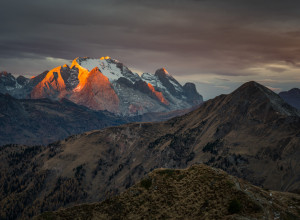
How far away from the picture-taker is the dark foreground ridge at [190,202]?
2206 inches

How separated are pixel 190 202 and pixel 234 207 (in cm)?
1123

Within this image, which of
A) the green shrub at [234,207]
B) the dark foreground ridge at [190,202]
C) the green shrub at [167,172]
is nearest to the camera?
the green shrub at [234,207]

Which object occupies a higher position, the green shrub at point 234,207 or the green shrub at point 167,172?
the green shrub at point 167,172

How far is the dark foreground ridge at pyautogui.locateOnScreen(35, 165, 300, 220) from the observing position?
2206 inches

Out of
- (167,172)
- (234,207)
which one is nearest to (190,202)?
(234,207)

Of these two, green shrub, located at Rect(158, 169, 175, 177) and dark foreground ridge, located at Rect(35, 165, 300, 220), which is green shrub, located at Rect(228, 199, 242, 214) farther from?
green shrub, located at Rect(158, 169, 175, 177)

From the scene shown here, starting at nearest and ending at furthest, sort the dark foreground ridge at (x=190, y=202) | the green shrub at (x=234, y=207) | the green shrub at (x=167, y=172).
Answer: the green shrub at (x=234, y=207) < the dark foreground ridge at (x=190, y=202) < the green shrub at (x=167, y=172)

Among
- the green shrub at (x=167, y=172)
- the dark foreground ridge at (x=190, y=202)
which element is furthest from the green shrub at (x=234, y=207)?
the green shrub at (x=167, y=172)

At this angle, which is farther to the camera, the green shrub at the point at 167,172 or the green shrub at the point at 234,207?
the green shrub at the point at 167,172

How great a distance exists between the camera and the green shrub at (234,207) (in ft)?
178

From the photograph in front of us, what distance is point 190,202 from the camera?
205 ft

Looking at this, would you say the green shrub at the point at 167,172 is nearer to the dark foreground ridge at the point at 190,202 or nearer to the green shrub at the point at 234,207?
the dark foreground ridge at the point at 190,202

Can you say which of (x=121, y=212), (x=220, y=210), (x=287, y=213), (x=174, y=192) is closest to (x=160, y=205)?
(x=174, y=192)

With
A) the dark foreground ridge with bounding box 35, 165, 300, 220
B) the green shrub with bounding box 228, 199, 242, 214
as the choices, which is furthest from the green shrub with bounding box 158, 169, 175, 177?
the green shrub with bounding box 228, 199, 242, 214
